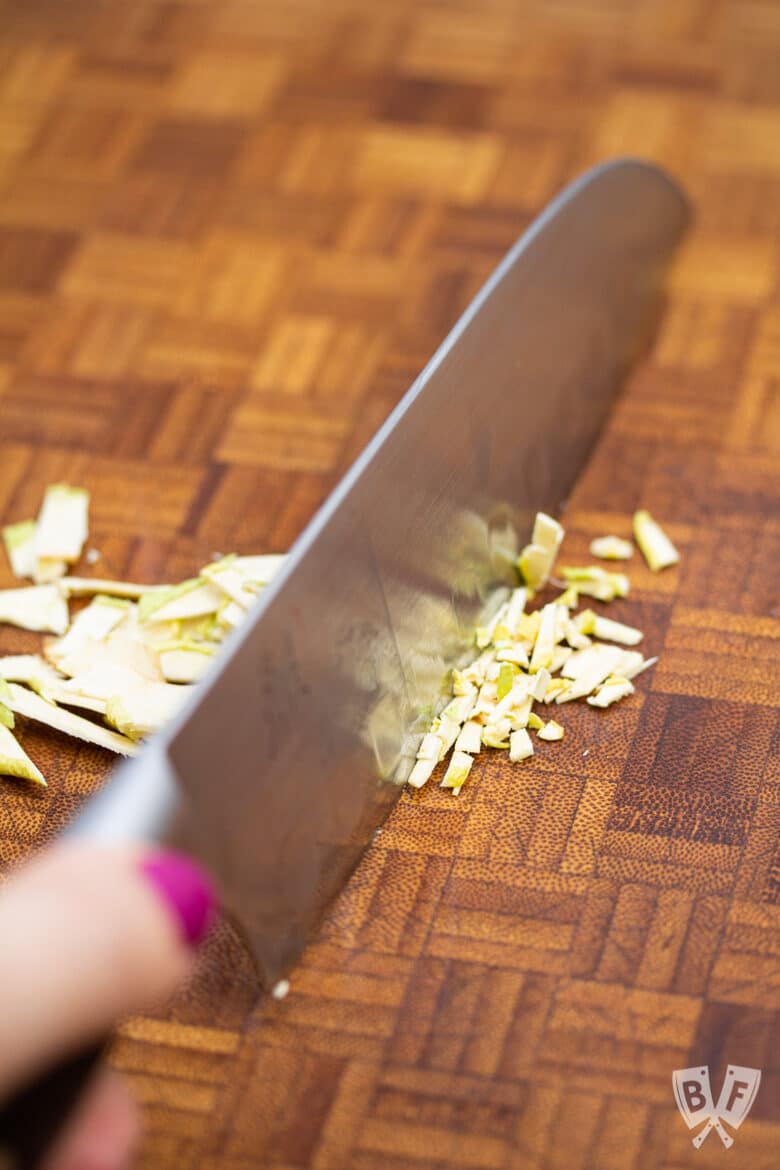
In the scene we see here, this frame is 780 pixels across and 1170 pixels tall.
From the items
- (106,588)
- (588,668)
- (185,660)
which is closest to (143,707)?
(185,660)

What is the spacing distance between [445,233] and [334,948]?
996mm

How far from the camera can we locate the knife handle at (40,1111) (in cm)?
76

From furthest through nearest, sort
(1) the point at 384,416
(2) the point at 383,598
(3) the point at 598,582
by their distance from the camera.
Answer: (1) the point at 384,416
(3) the point at 598,582
(2) the point at 383,598

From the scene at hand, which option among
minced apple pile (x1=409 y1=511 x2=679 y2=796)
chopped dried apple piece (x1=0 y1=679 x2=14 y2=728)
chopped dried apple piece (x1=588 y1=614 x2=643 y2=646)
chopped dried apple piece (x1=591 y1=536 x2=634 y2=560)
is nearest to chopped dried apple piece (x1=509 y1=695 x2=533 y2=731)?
minced apple pile (x1=409 y1=511 x2=679 y2=796)

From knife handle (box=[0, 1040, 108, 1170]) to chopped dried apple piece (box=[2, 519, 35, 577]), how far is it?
2.15 ft

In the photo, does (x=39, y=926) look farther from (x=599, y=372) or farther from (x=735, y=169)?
(x=735, y=169)

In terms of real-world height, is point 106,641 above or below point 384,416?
below

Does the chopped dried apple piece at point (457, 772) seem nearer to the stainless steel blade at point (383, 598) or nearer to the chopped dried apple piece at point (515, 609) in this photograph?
the stainless steel blade at point (383, 598)

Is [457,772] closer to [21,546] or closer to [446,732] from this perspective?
[446,732]

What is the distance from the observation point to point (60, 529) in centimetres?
138

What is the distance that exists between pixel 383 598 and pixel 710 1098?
0.42 metres

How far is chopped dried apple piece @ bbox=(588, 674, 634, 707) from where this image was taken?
1.17 metres

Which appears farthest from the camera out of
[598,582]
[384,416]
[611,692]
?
[384,416]

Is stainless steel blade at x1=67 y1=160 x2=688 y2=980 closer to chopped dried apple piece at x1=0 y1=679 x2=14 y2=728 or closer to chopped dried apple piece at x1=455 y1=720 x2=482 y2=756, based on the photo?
chopped dried apple piece at x1=455 y1=720 x2=482 y2=756
